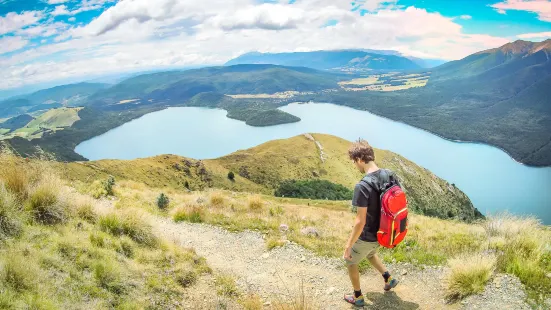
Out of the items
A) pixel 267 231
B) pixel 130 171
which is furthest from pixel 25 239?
pixel 130 171

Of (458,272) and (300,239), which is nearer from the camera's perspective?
(458,272)

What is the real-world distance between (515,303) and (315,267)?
167 inches

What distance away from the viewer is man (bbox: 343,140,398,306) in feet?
17.1

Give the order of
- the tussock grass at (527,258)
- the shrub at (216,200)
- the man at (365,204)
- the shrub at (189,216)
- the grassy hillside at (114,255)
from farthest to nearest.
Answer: the shrub at (216,200)
the shrub at (189,216)
the tussock grass at (527,258)
the grassy hillside at (114,255)
the man at (365,204)

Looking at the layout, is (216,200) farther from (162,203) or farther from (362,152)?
(362,152)

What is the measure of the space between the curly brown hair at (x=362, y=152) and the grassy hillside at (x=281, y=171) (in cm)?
5158

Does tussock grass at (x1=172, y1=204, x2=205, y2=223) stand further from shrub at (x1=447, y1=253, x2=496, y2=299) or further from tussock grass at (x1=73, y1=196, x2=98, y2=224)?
shrub at (x1=447, y1=253, x2=496, y2=299)

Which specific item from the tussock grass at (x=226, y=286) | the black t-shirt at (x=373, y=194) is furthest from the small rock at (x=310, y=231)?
the black t-shirt at (x=373, y=194)

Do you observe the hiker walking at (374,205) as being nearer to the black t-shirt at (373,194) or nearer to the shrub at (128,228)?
the black t-shirt at (373,194)

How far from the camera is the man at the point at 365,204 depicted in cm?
522

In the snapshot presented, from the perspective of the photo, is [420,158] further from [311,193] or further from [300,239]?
[300,239]

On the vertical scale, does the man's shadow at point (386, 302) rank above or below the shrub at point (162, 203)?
below

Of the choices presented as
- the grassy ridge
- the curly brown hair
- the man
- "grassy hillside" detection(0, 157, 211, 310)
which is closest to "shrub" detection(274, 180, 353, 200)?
the grassy ridge

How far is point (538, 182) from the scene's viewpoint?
15150 cm
